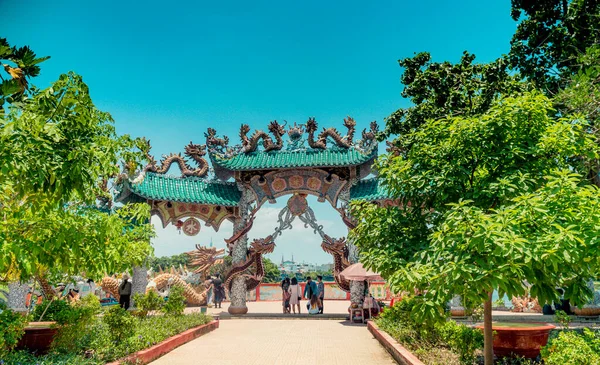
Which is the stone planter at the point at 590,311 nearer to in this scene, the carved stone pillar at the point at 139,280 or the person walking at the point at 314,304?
the person walking at the point at 314,304

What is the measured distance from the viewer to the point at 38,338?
23.9 ft

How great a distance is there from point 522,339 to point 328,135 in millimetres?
13265

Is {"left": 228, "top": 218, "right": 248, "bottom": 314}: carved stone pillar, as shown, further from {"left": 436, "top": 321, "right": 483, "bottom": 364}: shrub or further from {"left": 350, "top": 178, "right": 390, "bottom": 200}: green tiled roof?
{"left": 436, "top": 321, "right": 483, "bottom": 364}: shrub

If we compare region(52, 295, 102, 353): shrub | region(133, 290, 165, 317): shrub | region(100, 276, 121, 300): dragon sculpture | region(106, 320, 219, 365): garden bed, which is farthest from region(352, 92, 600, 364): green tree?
region(100, 276, 121, 300): dragon sculpture

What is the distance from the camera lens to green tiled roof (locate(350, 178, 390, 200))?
17.2 meters

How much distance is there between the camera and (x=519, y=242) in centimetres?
361

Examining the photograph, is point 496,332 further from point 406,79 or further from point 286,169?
point 286,169

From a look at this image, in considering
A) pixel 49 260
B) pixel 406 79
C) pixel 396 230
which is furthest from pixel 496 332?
pixel 406 79

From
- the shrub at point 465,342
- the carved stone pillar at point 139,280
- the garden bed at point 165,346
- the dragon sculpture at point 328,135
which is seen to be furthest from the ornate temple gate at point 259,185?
the shrub at point 465,342

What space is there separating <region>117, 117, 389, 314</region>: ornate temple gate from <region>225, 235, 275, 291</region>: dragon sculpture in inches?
1.7

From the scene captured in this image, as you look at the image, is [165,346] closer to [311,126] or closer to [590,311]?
[311,126]

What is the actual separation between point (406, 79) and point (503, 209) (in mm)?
11303

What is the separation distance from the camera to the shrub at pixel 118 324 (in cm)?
764

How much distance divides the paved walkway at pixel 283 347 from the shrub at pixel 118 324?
768mm
